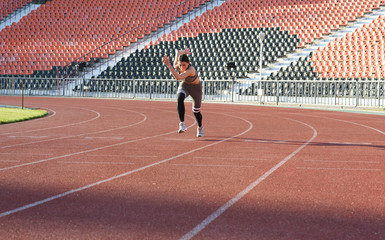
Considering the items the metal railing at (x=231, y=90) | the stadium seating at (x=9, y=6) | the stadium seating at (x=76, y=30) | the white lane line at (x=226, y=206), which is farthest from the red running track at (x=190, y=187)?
the stadium seating at (x=9, y=6)

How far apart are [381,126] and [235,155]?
24.0ft

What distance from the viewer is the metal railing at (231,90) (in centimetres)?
2192

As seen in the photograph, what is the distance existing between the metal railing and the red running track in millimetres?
10910

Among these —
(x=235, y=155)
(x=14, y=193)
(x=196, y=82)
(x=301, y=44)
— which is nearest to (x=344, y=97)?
(x=301, y=44)

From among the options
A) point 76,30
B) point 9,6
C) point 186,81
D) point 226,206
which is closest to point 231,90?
point 186,81

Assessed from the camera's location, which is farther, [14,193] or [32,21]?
[32,21]

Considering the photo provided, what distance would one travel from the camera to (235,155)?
311 inches

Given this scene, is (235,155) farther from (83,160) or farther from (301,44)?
(301,44)

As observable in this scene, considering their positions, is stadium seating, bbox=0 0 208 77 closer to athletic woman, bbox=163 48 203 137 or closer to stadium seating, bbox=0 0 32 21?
stadium seating, bbox=0 0 32 21

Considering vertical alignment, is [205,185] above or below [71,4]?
below

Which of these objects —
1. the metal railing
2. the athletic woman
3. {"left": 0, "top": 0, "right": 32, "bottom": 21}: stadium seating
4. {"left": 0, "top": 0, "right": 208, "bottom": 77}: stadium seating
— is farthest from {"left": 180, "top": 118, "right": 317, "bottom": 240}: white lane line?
{"left": 0, "top": 0, "right": 32, "bottom": 21}: stadium seating

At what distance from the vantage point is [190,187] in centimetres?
538

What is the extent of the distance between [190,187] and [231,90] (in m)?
22.3

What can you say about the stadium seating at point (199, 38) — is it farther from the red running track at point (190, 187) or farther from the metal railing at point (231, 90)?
the red running track at point (190, 187)
